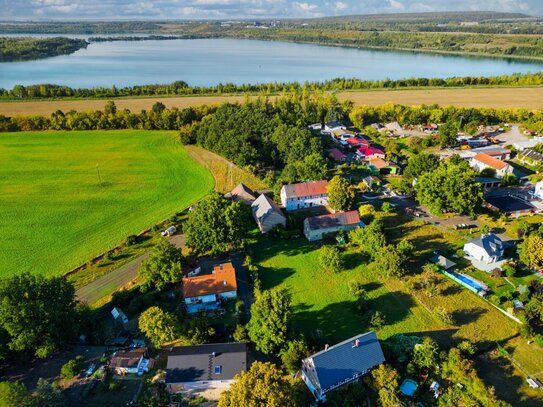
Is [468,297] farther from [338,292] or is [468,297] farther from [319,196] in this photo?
[319,196]

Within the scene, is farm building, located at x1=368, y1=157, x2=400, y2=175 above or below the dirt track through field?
below

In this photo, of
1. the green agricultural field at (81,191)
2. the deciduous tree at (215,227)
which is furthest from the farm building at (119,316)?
the green agricultural field at (81,191)

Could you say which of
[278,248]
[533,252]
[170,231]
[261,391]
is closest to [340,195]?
[278,248]

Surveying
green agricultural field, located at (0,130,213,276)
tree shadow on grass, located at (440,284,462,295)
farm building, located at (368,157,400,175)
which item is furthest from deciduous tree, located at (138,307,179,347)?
farm building, located at (368,157,400,175)

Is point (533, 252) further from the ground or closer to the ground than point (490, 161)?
closer to the ground

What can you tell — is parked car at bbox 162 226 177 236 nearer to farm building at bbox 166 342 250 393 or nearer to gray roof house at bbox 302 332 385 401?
farm building at bbox 166 342 250 393

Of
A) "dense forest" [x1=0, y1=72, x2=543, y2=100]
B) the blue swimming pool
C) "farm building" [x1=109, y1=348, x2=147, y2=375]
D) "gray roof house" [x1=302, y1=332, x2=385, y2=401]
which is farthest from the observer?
"dense forest" [x1=0, y1=72, x2=543, y2=100]

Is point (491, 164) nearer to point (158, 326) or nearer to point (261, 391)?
point (261, 391)

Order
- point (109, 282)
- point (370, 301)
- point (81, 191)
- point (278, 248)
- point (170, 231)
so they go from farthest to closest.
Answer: point (81, 191)
point (170, 231)
point (278, 248)
point (109, 282)
point (370, 301)
